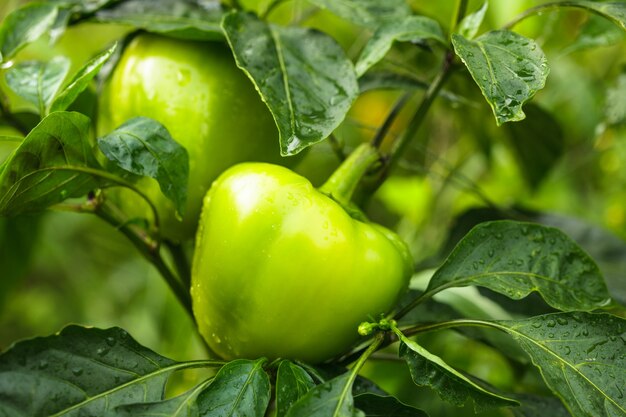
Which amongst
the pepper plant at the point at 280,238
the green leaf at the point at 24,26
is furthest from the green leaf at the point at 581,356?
the green leaf at the point at 24,26

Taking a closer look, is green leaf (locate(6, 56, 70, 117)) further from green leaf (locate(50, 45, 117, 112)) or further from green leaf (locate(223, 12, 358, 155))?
green leaf (locate(223, 12, 358, 155))

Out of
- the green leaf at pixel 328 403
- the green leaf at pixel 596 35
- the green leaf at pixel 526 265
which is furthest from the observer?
the green leaf at pixel 596 35

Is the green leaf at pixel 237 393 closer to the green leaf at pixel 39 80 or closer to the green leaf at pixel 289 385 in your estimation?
the green leaf at pixel 289 385

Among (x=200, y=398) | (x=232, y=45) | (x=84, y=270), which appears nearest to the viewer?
(x=200, y=398)

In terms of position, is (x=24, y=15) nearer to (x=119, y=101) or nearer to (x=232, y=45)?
(x=119, y=101)

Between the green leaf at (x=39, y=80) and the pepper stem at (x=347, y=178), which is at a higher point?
the green leaf at (x=39, y=80)

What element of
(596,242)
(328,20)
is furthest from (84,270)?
(596,242)
